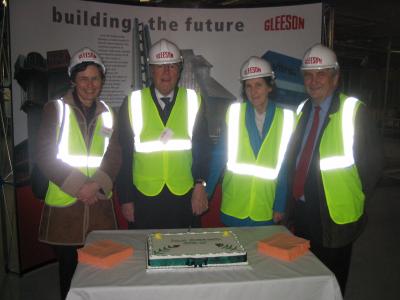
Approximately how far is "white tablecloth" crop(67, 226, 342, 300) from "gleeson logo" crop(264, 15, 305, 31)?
8.72ft

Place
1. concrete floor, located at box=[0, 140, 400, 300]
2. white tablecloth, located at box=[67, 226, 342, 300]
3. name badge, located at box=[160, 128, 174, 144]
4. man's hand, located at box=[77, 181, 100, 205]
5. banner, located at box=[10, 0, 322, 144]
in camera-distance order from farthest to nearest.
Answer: banner, located at box=[10, 0, 322, 144]
concrete floor, located at box=[0, 140, 400, 300]
name badge, located at box=[160, 128, 174, 144]
man's hand, located at box=[77, 181, 100, 205]
white tablecloth, located at box=[67, 226, 342, 300]

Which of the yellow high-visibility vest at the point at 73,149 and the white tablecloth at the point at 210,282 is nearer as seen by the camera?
the white tablecloth at the point at 210,282

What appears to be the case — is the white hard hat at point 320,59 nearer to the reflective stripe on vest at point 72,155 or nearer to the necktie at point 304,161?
the necktie at point 304,161

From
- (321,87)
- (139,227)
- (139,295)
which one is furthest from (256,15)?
(139,295)

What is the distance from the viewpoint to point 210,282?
141cm

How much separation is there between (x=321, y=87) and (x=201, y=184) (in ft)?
2.94

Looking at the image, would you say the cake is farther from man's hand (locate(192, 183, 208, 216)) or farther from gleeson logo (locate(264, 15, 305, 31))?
gleeson logo (locate(264, 15, 305, 31))

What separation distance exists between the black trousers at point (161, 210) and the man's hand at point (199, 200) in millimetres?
51

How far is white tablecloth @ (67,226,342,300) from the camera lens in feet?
4.49

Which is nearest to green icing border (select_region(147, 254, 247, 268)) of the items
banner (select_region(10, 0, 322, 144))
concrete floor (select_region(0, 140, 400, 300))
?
concrete floor (select_region(0, 140, 400, 300))

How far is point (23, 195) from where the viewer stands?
323cm

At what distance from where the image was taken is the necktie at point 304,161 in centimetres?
221

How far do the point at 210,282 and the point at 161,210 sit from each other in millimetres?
1027

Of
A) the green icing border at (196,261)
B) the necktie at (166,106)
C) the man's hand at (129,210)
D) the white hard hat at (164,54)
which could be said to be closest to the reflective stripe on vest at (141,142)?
the necktie at (166,106)
